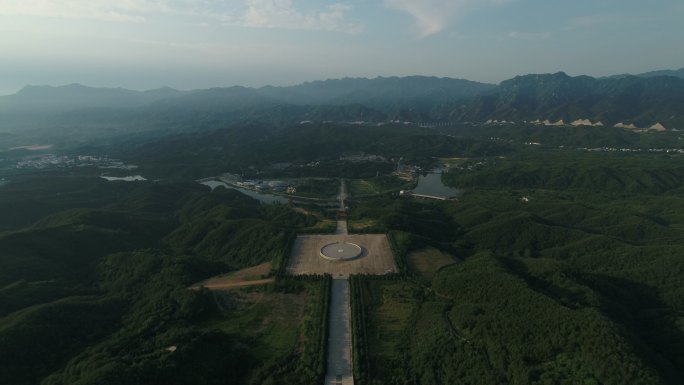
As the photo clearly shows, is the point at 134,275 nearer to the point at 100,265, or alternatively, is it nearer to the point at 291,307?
the point at 100,265

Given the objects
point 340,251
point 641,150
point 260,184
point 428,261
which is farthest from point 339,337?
point 641,150

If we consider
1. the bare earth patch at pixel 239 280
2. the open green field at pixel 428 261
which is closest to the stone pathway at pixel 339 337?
the bare earth patch at pixel 239 280

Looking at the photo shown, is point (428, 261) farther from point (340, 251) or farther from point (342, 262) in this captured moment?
point (340, 251)

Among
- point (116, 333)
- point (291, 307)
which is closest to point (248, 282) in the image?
point (291, 307)

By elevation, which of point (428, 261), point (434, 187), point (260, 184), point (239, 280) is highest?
point (428, 261)

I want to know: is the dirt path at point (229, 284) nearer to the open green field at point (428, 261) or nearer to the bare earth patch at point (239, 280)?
the bare earth patch at point (239, 280)

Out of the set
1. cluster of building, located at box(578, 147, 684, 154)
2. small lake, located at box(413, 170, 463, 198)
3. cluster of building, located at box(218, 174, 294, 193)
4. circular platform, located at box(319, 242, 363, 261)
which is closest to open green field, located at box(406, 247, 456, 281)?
A: circular platform, located at box(319, 242, 363, 261)

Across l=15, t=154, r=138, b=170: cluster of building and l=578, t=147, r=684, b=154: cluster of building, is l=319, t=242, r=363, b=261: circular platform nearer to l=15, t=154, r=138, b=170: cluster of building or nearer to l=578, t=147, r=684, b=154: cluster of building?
l=15, t=154, r=138, b=170: cluster of building
